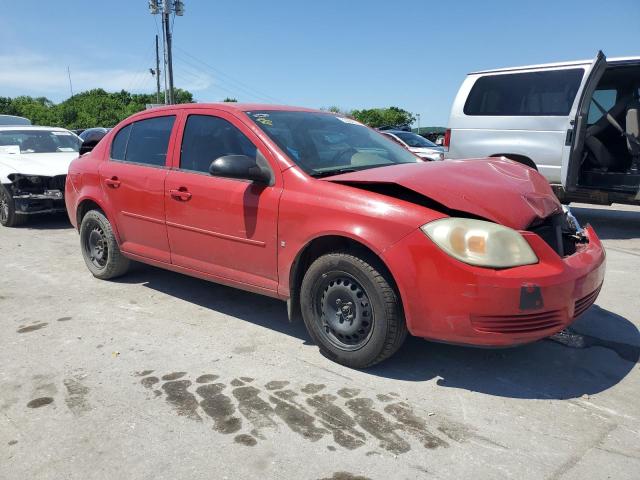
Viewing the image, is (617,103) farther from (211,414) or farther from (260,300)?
(211,414)

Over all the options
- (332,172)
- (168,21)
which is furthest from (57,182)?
(168,21)

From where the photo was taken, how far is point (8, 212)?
8.12m

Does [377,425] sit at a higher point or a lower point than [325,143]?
lower

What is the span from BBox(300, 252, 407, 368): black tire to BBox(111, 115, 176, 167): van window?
187 centimetres

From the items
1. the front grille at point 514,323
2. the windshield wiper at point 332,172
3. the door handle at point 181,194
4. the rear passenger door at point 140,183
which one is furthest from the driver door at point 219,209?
the front grille at point 514,323

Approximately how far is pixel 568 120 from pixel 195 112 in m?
5.00

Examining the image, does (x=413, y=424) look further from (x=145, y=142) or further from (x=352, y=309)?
(x=145, y=142)

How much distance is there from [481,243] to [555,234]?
71 cm

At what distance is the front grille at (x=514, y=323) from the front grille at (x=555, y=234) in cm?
48

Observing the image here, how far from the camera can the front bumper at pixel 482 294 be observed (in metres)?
2.74

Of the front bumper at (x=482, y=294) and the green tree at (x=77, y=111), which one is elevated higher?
the green tree at (x=77, y=111)

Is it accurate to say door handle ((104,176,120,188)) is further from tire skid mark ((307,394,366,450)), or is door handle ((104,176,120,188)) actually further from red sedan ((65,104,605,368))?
tire skid mark ((307,394,366,450))

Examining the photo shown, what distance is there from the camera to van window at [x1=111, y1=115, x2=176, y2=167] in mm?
4418

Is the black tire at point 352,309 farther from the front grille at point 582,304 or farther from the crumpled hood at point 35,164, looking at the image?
the crumpled hood at point 35,164
